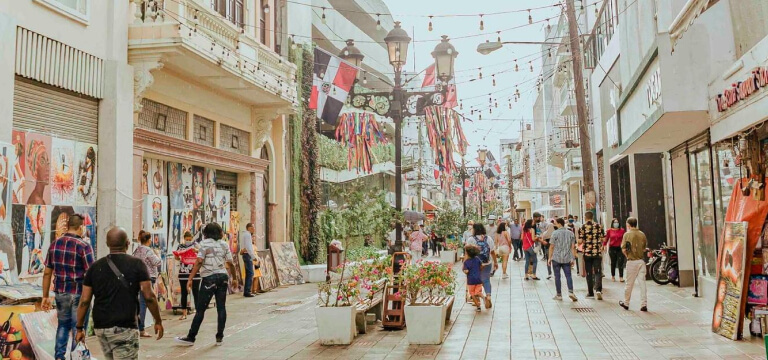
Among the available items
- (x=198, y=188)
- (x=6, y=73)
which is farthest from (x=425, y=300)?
(x=198, y=188)

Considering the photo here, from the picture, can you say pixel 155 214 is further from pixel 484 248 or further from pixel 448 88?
pixel 448 88

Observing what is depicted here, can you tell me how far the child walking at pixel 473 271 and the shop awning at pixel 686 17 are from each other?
15.6ft

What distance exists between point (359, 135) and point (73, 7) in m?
17.0

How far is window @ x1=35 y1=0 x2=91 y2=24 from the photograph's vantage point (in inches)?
413

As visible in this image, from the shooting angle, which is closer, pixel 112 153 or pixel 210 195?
pixel 112 153

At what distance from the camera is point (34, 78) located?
10.2m

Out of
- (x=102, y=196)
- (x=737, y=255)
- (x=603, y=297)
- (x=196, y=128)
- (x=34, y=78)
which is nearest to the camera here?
(x=737, y=255)

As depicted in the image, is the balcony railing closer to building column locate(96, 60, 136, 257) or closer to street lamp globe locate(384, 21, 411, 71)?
A: street lamp globe locate(384, 21, 411, 71)

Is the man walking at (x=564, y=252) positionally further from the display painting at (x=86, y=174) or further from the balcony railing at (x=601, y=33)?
the balcony railing at (x=601, y=33)

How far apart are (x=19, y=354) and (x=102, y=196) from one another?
4.51 meters

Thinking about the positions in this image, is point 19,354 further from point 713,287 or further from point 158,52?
point 713,287

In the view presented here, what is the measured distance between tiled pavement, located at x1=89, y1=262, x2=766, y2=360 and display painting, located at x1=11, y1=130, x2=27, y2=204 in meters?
2.37

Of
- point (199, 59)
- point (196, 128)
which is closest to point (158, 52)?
point (199, 59)

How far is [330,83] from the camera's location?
18.0 metres
